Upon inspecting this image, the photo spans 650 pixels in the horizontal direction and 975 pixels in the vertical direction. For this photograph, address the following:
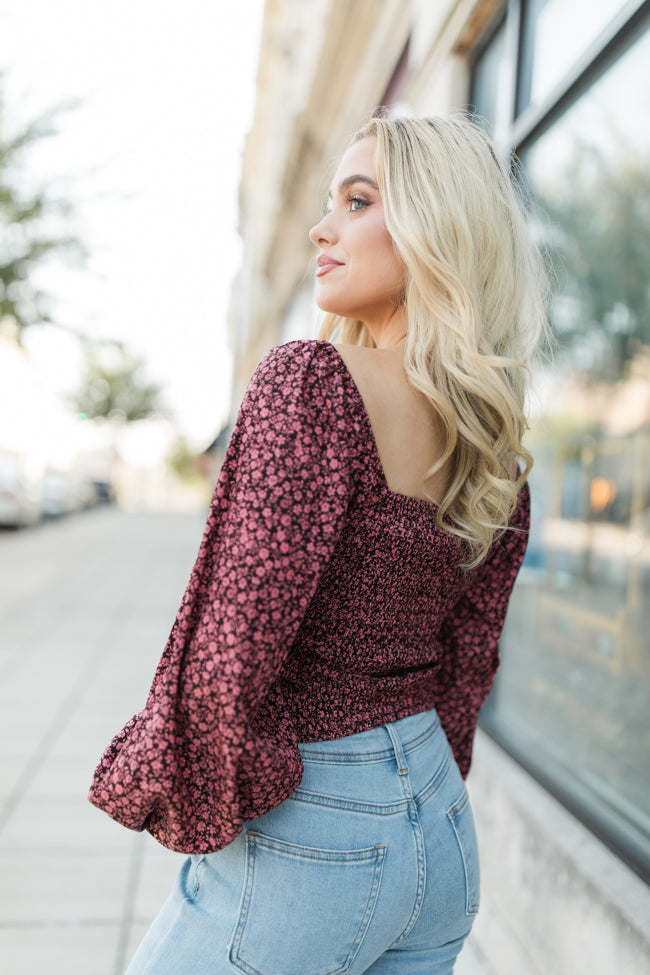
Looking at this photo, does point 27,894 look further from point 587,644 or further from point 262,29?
point 262,29

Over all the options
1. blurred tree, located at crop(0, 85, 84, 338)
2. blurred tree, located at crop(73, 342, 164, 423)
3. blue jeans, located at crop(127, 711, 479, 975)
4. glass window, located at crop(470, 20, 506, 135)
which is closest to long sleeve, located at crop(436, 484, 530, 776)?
blue jeans, located at crop(127, 711, 479, 975)

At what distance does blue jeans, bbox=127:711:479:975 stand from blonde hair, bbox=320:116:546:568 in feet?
1.24

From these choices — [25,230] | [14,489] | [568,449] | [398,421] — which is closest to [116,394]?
[14,489]

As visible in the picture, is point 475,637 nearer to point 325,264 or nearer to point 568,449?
point 325,264

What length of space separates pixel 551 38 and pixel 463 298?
2635 mm

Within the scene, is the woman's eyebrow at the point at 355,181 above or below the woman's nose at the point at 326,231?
above

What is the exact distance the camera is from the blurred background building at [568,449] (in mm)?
2336

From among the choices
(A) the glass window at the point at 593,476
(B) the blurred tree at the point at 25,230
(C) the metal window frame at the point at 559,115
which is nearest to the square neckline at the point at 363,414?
(C) the metal window frame at the point at 559,115

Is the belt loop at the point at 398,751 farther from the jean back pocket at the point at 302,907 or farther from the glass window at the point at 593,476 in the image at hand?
the glass window at the point at 593,476

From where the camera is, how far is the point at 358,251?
130 cm

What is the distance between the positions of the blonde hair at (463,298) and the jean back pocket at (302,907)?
19.3 inches

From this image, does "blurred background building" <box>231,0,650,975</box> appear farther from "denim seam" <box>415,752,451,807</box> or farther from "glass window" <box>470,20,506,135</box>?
"denim seam" <box>415,752,451,807</box>

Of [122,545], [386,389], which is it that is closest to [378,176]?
[386,389]

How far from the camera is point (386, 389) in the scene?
1144mm
